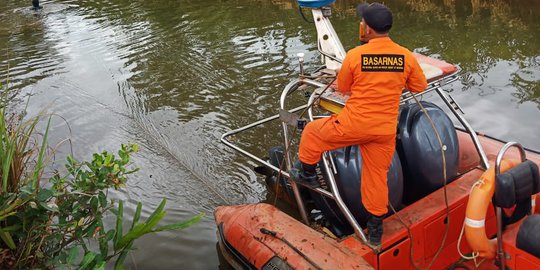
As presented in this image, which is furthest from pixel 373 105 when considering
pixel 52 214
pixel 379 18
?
pixel 52 214

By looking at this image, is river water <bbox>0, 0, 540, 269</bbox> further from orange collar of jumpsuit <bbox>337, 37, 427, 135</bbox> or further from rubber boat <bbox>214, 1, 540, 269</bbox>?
orange collar of jumpsuit <bbox>337, 37, 427, 135</bbox>

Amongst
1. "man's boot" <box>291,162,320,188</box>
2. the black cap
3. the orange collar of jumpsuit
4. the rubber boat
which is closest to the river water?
the rubber boat

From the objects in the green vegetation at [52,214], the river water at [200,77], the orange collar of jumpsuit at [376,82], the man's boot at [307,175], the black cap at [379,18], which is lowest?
the river water at [200,77]

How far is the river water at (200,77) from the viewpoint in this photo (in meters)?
5.18

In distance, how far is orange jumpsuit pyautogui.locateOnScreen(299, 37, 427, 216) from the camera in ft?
10.2

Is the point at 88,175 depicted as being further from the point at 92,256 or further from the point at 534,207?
the point at 534,207

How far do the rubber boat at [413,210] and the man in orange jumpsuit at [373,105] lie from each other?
0.63 feet

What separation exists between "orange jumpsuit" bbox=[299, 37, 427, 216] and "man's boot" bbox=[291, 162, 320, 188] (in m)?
0.24

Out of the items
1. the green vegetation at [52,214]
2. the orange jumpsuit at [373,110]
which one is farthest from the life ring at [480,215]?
the green vegetation at [52,214]

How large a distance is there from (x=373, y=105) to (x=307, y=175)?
728 millimetres

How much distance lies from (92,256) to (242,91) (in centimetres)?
472

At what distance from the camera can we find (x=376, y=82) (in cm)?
311

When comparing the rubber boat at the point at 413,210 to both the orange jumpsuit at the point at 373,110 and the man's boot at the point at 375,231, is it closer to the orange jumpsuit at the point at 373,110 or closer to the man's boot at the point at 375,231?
the man's boot at the point at 375,231

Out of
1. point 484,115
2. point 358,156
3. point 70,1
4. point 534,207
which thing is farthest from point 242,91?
point 70,1
